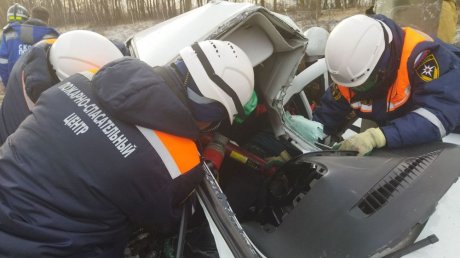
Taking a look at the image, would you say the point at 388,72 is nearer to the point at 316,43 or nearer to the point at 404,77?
the point at 404,77

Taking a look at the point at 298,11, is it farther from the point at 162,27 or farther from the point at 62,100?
the point at 62,100

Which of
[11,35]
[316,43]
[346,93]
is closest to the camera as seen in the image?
[346,93]

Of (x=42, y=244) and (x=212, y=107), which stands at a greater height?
(x=212, y=107)

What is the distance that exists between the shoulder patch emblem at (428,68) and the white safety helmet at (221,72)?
108cm

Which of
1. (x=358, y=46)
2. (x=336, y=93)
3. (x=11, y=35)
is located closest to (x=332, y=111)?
(x=336, y=93)

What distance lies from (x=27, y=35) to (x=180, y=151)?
4.08m

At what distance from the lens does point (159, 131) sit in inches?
55.5

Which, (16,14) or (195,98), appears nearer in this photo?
(195,98)

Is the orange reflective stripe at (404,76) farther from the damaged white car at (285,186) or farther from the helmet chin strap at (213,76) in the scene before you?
the helmet chin strap at (213,76)

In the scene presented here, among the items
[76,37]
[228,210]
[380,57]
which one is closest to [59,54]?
[76,37]

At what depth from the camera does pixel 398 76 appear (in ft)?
7.23

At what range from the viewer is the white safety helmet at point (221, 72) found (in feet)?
5.14

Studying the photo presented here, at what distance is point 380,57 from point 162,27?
150 cm

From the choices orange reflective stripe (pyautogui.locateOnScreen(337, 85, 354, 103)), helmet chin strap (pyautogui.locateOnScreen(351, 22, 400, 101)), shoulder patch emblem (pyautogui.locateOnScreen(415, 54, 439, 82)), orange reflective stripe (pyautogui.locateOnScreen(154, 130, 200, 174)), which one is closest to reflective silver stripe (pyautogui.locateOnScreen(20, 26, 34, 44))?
orange reflective stripe (pyautogui.locateOnScreen(337, 85, 354, 103))
